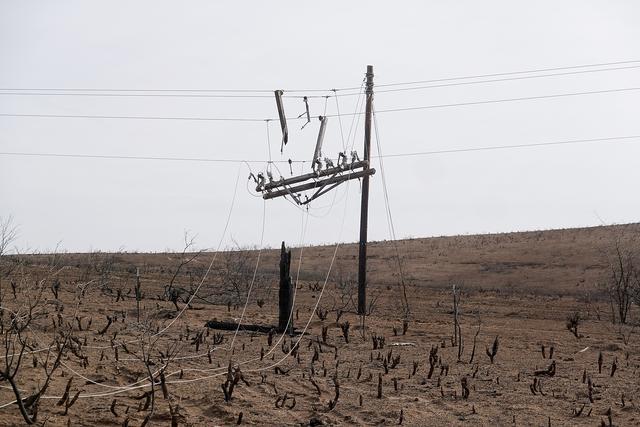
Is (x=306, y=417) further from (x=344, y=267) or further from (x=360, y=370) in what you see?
(x=344, y=267)

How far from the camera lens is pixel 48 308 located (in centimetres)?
1555

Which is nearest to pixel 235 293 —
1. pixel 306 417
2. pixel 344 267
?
pixel 306 417

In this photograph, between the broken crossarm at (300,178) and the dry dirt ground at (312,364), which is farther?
the broken crossarm at (300,178)

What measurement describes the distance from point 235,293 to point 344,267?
65.4 ft

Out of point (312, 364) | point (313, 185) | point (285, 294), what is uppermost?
point (313, 185)

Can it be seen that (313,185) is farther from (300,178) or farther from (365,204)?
(365,204)

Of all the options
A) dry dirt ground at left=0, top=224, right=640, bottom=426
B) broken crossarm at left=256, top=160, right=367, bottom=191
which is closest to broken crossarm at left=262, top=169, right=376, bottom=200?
broken crossarm at left=256, top=160, right=367, bottom=191

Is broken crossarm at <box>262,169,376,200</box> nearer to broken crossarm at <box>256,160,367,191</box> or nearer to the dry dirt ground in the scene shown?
broken crossarm at <box>256,160,367,191</box>

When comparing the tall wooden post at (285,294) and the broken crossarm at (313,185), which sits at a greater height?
the broken crossarm at (313,185)

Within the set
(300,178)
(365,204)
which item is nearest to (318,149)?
(300,178)

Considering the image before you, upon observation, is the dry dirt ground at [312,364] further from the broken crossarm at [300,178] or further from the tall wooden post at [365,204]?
the broken crossarm at [300,178]

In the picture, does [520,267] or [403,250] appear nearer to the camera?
[520,267]

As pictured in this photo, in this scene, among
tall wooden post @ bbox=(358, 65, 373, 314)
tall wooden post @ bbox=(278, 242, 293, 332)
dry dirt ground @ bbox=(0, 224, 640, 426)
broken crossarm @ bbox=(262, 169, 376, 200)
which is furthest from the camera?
tall wooden post @ bbox=(358, 65, 373, 314)

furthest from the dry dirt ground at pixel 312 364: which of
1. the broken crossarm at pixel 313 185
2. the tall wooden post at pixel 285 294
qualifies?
the broken crossarm at pixel 313 185
